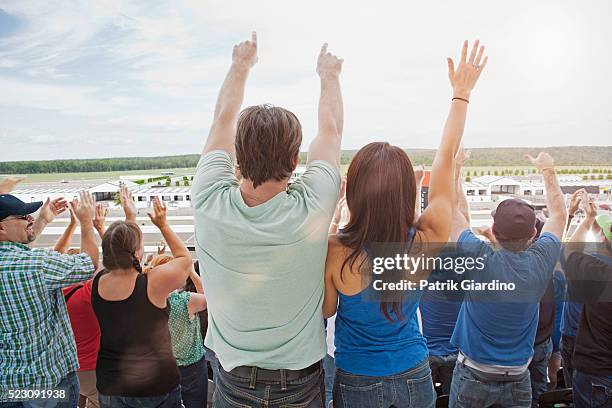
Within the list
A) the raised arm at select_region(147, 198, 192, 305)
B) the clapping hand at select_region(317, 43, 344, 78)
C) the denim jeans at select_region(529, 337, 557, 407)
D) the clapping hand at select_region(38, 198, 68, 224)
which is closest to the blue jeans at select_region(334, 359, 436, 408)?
the raised arm at select_region(147, 198, 192, 305)

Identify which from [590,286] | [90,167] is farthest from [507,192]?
[90,167]

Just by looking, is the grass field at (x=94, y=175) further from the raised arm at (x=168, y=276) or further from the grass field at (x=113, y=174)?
the raised arm at (x=168, y=276)

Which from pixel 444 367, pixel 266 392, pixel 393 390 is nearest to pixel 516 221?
pixel 393 390

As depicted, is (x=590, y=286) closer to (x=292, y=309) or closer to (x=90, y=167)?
(x=292, y=309)

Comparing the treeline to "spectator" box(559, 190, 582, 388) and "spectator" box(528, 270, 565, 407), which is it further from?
"spectator" box(528, 270, 565, 407)

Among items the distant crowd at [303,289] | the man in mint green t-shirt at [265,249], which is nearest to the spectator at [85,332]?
the distant crowd at [303,289]

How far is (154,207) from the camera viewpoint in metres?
1.45

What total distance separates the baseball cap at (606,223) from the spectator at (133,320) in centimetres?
139

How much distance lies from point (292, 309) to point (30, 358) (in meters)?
0.91

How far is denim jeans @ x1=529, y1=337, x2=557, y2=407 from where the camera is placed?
174 centimetres

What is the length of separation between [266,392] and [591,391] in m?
1.18

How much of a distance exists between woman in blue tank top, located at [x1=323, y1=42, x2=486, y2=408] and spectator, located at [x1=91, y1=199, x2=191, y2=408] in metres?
0.58

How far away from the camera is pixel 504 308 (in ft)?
4.24

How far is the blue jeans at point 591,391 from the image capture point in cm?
145
